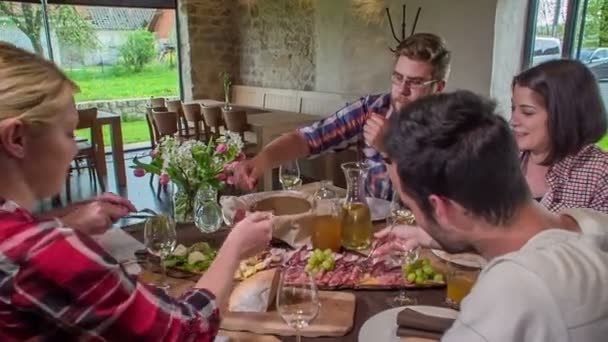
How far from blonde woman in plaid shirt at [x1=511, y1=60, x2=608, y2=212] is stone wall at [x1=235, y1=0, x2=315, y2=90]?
211 inches

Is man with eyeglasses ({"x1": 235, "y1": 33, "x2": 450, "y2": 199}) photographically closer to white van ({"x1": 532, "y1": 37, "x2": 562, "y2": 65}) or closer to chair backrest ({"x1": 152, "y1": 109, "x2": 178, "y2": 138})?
white van ({"x1": 532, "y1": 37, "x2": 562, "y2": 65})

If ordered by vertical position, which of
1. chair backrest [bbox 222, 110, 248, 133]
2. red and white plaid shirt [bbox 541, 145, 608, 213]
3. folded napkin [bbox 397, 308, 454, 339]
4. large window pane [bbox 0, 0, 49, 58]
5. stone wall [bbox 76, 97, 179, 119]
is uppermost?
large window pane [bbox 0, 0, 49, 58]

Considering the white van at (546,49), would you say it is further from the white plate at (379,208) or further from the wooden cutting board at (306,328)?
the wooden cutting board at (306,328)

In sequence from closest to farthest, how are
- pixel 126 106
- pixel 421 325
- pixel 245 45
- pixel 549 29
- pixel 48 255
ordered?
pixel 48 255 < pixel 421 325 < pixel 549 29 < pixel 126 106 < pixel 245 45

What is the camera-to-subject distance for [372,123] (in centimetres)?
175

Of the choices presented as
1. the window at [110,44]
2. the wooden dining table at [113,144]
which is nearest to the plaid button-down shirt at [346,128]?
the wooden dining table at [113,144]

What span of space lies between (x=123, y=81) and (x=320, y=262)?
22.8ft

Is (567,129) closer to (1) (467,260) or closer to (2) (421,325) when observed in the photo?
(1) (467,260)

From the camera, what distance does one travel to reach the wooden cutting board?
109 cm

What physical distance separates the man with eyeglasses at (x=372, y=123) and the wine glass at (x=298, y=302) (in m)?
0.77

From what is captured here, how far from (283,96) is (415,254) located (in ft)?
20.3

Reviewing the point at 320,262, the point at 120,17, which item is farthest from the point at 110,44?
the point at 320,262

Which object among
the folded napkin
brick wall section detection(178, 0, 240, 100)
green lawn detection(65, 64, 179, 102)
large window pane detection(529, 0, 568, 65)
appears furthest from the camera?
brick wall section detection(178, 0, 240, 100)

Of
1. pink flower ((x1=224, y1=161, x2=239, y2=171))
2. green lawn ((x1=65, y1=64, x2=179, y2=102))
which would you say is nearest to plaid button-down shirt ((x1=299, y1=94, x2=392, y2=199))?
pink flower ((x1=224, y1=161, x2=239, y2=171))
